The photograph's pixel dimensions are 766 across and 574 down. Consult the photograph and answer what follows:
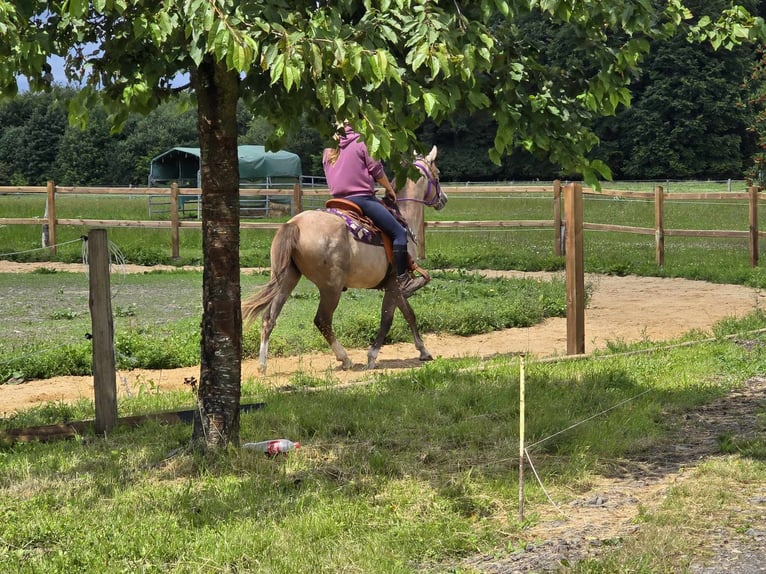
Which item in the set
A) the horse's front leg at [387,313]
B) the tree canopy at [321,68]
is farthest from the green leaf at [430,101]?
the horse's front leg at [387,313]

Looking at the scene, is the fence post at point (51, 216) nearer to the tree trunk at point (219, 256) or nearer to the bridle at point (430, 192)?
the bridle at point (430, 192)

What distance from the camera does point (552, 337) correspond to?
11312mm

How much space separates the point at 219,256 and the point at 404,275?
14.6ft

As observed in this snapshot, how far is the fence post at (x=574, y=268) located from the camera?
30.7ft

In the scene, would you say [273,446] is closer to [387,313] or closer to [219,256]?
[219,256]

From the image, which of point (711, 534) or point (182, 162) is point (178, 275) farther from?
point (182, 162)

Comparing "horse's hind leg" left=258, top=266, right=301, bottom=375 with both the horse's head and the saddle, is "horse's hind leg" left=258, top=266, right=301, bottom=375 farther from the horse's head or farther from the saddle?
the horse's head

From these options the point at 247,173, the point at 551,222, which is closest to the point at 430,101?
the point at 551,222

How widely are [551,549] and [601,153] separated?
170 ft

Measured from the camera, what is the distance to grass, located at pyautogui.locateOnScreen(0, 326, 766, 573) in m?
4.27

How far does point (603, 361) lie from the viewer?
880 centimetres

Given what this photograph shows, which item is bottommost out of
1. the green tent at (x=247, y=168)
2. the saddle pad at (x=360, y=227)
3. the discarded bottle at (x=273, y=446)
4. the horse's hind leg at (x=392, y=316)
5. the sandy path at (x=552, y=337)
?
the sandy path at (x=552, y=337)

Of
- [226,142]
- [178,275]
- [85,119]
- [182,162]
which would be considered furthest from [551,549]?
[182,162]

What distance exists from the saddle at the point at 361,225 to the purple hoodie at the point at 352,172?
11cm
